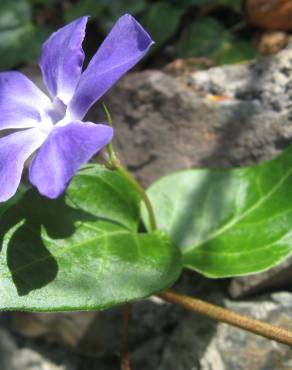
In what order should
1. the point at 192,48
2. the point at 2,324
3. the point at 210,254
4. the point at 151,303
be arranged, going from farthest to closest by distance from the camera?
the point at 192,48, the point at 2,324, the point at 151,303, the point at 210,254

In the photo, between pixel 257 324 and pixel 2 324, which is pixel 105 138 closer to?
pixel 257 324

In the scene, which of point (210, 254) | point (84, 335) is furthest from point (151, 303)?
point (210, 254)

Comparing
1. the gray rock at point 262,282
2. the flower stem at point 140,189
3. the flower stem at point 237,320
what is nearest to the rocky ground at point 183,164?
the gray rock at point 262,282

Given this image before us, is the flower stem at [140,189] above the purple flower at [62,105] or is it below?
below

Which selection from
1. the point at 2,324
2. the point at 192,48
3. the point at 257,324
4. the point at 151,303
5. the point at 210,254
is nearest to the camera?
the point at 257,324

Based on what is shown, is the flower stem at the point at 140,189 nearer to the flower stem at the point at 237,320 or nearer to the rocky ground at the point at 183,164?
the flower stem at the point at 237,320

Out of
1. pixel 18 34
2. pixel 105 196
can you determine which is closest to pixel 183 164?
pixel 105 196

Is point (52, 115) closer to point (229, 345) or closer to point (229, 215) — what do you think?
point (229, 215)
